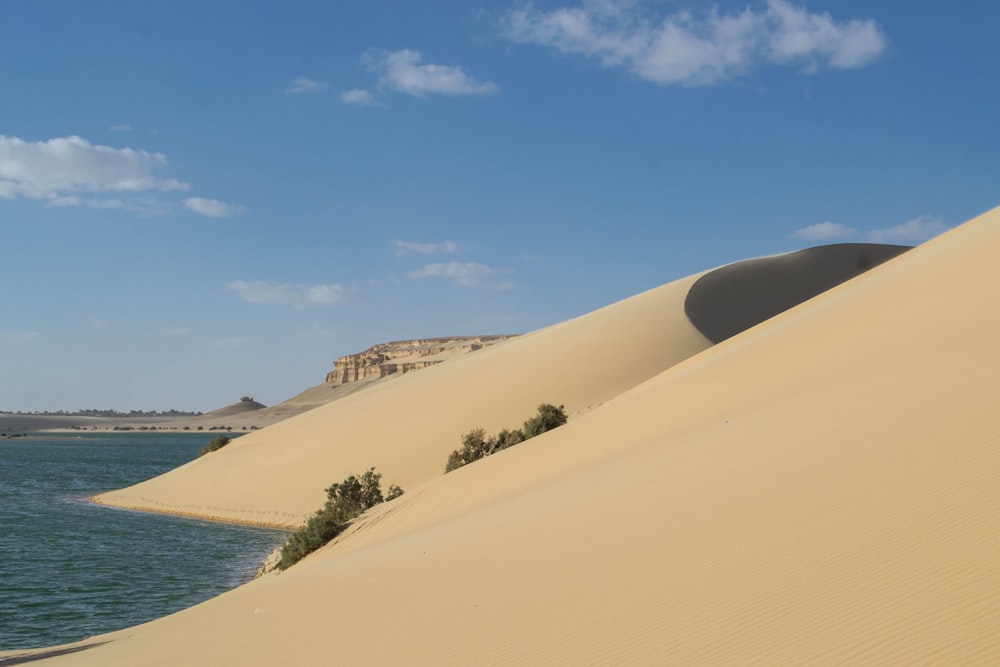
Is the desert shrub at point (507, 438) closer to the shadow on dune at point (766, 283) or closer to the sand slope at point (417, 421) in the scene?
the sand slope at point (417, 421)

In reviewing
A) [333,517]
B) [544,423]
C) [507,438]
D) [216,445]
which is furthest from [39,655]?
[216,445]

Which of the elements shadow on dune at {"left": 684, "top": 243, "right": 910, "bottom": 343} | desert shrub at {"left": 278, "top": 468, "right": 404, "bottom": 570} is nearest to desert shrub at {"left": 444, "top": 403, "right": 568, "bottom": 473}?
desert shrub at {"left": 278, "top": 468, "right": 404, "bottom": 570}

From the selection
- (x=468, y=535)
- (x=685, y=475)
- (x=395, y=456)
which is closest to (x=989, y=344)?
(x=685, y=475)

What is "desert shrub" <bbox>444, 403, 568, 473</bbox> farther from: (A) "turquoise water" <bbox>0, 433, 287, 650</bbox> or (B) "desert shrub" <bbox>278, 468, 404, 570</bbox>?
(A) "turquoise water" <bbox>0, 433, 287, 650</bbox>

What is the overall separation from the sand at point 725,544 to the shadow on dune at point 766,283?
91.5 ft

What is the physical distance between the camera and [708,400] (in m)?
17.2

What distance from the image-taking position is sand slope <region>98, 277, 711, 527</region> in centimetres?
3412

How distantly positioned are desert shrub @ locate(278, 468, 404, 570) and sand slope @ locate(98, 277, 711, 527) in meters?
4.60

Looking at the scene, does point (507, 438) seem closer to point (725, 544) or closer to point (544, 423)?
point (544, 423)

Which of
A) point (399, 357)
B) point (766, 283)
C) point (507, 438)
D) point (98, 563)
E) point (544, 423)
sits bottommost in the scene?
point (98, 563)

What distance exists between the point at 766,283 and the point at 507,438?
29586 millimetres

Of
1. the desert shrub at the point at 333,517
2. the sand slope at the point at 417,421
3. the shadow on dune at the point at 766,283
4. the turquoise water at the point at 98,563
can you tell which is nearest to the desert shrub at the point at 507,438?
the desert shrub at the point at 333,517

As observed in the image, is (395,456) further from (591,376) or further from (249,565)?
(249,565)

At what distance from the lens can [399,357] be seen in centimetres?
14950
